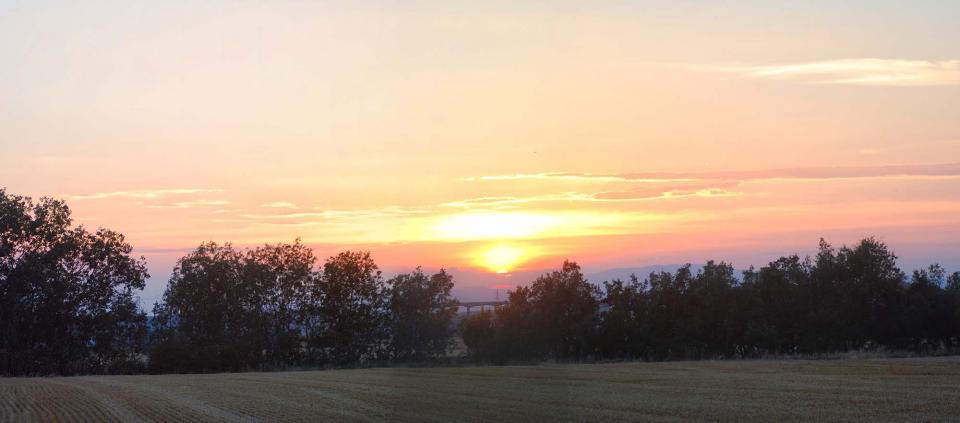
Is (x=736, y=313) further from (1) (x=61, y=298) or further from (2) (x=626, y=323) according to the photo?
(1) (x=61, y=298)

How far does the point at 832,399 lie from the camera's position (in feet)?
79.4

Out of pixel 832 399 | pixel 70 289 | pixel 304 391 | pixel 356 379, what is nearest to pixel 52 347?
pixel 70 289

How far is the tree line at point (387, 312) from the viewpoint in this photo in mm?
61344

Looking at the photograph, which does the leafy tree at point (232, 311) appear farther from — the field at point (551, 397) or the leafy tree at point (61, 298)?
the field at point (551, 397)

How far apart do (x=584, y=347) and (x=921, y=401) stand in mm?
43061

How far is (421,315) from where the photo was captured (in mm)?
72250

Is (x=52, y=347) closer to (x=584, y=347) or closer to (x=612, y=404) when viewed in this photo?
(x=584, y=347)

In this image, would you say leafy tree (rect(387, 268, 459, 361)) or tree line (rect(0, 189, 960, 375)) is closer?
tree line (rect(0, 189, 960, 375))

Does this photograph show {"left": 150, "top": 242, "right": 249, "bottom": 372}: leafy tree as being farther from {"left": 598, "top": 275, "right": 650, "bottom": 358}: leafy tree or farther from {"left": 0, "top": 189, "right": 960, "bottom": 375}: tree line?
{"left": 598, "top": 275, "right": 650, "bottom": 358}: leafy tree

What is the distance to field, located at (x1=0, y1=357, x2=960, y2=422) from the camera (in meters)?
22.1

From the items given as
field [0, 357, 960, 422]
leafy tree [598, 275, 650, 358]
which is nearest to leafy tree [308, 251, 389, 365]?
leafy tree [598, 275, 650, 358]

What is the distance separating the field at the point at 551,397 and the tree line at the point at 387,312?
2359 cm

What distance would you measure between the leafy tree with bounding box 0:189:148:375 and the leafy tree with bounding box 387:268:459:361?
→ 65.5ft

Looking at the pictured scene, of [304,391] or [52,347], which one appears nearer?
[304,391]
